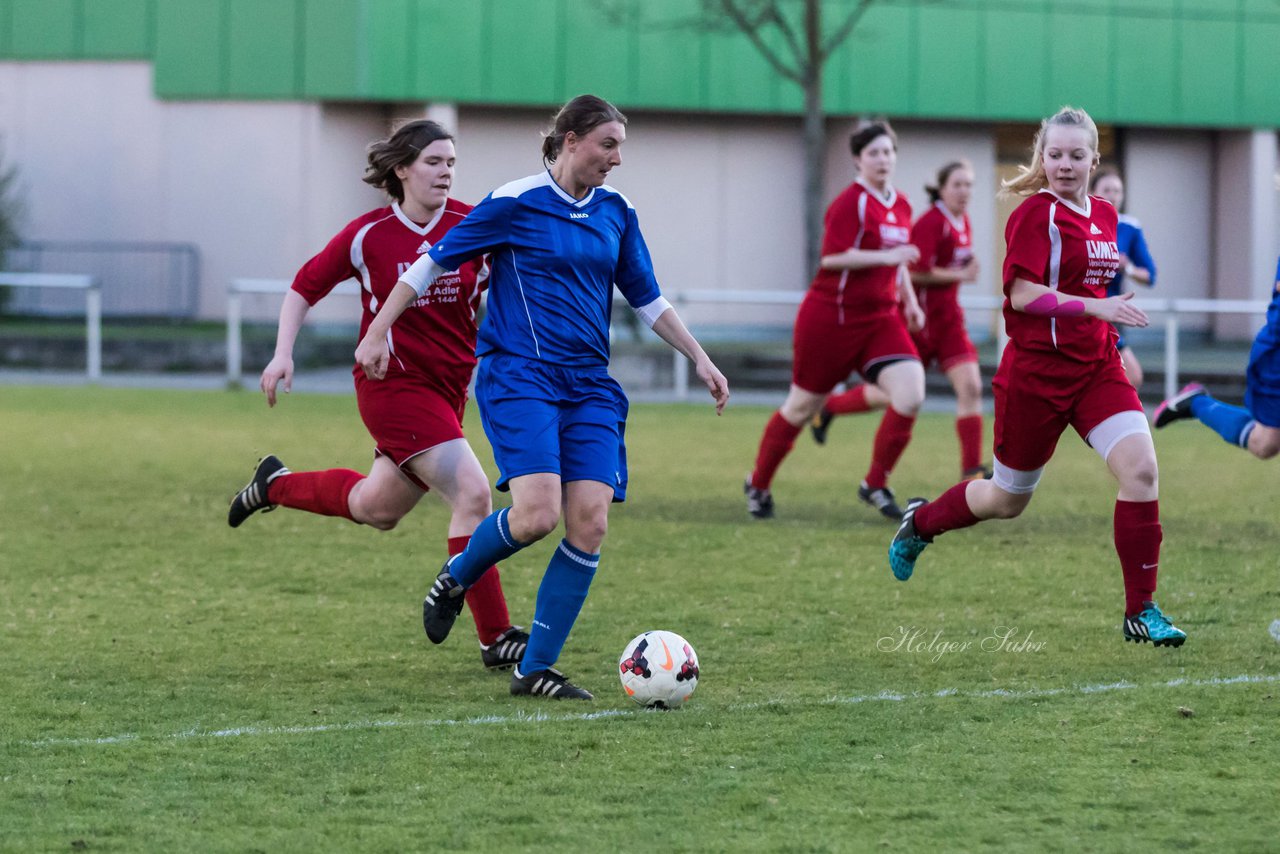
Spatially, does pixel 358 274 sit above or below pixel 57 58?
below

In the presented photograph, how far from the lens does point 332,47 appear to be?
27.2m

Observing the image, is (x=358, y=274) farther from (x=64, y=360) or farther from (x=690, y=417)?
(x=64, y=360)

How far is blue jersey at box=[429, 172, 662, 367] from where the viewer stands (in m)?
5.73

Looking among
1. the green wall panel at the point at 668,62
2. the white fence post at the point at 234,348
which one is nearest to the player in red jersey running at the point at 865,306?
the white fence post at the point at 234,348

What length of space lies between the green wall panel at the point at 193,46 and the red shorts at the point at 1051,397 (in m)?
23.0

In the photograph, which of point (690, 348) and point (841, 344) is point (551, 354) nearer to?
point (690, 348)

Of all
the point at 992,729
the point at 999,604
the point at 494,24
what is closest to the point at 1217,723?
the point at 992,729

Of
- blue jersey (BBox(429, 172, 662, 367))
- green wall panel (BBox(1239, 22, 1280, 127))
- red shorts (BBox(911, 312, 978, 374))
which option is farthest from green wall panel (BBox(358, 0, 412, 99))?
blue jersey (BBox(429, 172, 662, 367))

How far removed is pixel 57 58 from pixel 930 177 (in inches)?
546

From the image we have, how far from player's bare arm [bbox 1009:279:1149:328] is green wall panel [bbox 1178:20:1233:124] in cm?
2511

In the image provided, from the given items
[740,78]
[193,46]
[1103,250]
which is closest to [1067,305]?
[1103,250]

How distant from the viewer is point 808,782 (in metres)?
4.64

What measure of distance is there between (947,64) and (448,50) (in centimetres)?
791

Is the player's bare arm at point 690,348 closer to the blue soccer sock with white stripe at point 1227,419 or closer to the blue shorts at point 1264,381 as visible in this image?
the blue shorts at point 1264,381
